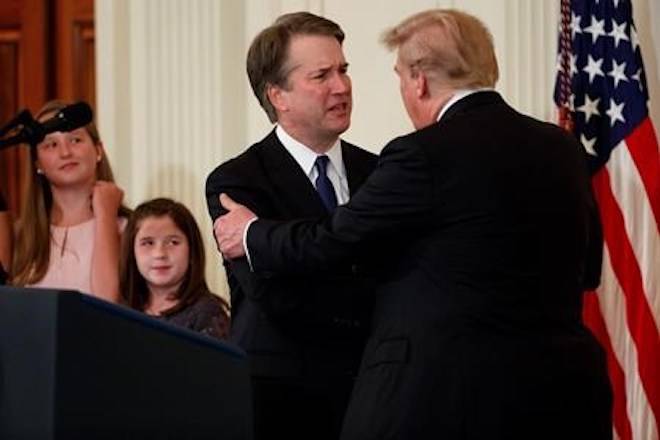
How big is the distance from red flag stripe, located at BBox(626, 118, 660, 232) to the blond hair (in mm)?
1447

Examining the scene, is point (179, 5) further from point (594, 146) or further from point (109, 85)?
point (594, 146)

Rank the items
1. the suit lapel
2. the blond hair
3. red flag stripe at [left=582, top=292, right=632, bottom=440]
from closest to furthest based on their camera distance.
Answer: the blond hair, the suit lapel, red flag stripe at [left=582, top=292, right=632, bottom=440]

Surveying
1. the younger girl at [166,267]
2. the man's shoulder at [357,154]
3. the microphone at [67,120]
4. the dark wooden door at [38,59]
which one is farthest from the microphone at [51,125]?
the dark wooden door at [38,59]

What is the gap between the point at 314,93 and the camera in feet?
11.2

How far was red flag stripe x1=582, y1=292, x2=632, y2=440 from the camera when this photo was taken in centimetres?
436

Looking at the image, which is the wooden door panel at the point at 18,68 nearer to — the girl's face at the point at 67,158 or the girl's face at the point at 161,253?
the girl's face at the point at 67,158

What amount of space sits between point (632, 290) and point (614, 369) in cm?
24

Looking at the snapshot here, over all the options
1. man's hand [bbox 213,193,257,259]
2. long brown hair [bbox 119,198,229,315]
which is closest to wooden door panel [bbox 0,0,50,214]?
long brown hair [bbox 119,198,229,315]

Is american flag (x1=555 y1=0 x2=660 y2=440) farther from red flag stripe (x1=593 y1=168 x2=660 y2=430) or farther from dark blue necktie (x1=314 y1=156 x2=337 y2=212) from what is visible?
dark blue necktie (x1=314 y1=156 x2=337 y2=212)

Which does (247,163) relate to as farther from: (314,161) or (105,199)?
(105,199)

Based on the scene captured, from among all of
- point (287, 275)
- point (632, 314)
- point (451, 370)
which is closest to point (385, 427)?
point (451, 370)

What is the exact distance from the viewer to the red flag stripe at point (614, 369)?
4.36 meters

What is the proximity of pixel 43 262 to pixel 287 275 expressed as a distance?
62.6 inches

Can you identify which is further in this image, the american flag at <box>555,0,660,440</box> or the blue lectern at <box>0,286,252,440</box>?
the american flag at <box>555,0,660,440</box>
